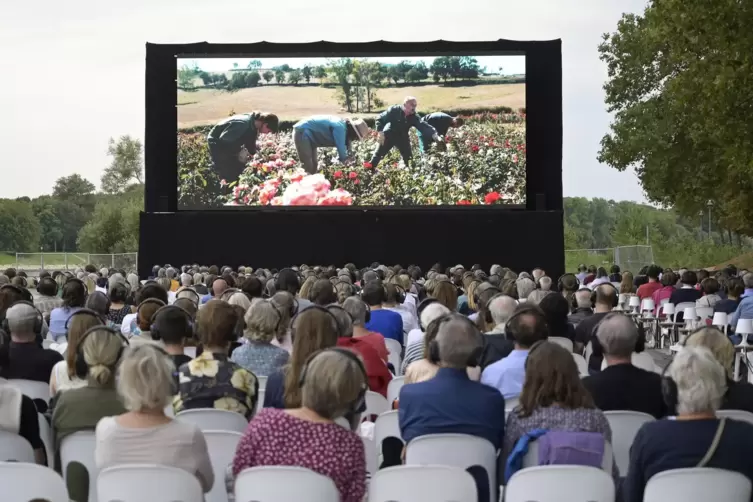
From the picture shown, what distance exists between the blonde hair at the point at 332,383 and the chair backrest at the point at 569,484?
72cm

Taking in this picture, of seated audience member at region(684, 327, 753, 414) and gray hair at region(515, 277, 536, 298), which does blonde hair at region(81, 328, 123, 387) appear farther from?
gray hair at region(515, 277, 536, 298)

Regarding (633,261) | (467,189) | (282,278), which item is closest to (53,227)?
(633,261)

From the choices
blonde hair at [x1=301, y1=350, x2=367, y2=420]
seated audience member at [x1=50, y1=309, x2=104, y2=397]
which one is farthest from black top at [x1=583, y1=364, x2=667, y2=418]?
seated audience member at [x1=50, y1=309, x2=104, y2=397]

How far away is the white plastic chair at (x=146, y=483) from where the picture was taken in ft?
13.5

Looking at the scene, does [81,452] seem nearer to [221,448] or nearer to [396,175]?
[221,448]

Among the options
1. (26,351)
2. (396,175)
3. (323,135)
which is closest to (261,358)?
(26,351)

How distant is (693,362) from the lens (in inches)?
180

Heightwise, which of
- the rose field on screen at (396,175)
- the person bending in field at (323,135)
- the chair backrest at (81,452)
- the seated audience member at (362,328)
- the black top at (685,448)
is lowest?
the chair backrest at (81,452)

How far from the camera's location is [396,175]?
27297 millimetres

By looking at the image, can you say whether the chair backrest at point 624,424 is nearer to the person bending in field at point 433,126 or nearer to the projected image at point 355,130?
the projected image at point 355,130

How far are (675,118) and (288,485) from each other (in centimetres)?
3246

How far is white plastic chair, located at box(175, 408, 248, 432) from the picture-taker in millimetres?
5508

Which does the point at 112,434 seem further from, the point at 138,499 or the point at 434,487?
the point at 434,487

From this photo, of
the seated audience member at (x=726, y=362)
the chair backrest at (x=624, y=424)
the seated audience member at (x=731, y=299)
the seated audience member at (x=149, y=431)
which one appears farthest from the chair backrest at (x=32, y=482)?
the seated audience member at (x=731, y=299)
